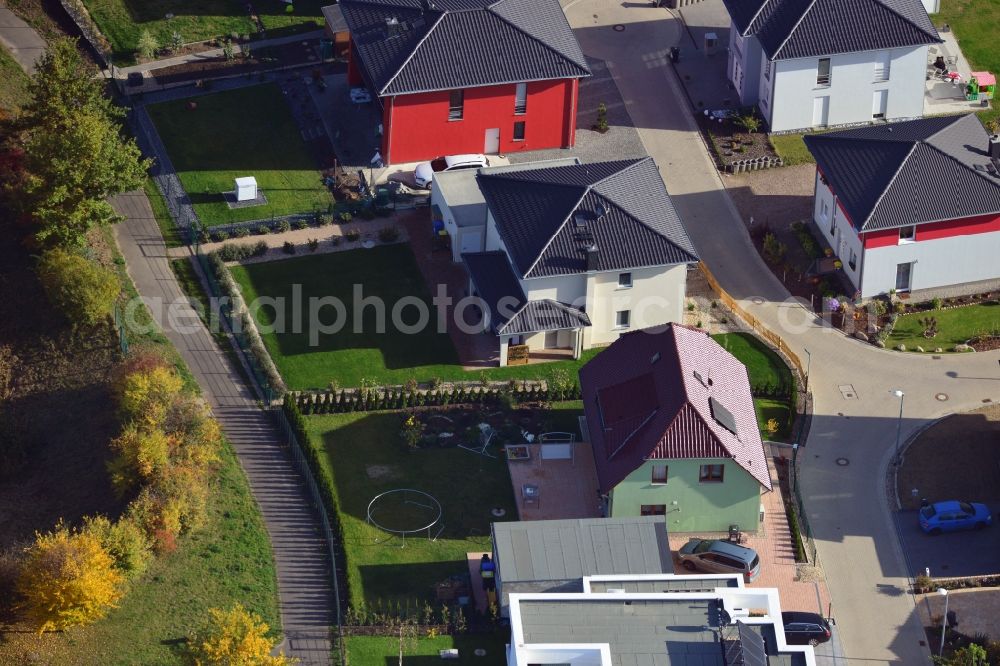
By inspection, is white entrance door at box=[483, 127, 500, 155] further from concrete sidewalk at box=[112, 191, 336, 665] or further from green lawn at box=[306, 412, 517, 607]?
green lawn at box=[306, 412, 517, 607]

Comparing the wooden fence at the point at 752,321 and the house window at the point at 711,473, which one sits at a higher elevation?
the wooden fence at the point at 752,321

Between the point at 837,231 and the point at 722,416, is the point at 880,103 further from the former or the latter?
the point at 722,416

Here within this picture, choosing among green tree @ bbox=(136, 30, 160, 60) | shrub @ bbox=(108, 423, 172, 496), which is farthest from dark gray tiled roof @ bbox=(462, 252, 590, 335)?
green tree @ bbox=(136, 30, 160, 60)

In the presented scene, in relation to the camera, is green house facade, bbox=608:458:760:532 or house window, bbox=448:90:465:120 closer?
green house facade, bbox=608:458:760:532

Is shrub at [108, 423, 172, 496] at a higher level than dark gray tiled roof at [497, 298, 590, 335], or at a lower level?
lower

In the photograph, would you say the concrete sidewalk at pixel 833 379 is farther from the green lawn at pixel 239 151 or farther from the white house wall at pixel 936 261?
the green lawn at pixel 239 151

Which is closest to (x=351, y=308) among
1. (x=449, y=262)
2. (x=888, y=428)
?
(x=449, y=262)

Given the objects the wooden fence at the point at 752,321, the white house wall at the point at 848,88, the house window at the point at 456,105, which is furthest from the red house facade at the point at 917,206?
the house window at the point at 456,105

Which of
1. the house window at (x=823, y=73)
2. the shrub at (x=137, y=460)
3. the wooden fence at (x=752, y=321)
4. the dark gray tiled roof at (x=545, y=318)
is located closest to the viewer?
the shrub at (x=137, y=460)
